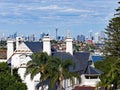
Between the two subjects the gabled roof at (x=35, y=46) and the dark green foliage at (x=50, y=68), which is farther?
the gabled roof at (x=35, y=46)

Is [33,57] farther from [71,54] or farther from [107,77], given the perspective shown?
[71,54]

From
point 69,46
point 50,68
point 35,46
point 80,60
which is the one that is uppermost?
point 35,46

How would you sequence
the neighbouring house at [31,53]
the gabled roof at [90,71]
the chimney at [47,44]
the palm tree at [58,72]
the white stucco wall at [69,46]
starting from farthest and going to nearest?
the gabled roof at [90,71], the white stucco wall at [69,46], the chimney at [47,44], the neighbouring house at [31,53], the palm tree at [58,72]

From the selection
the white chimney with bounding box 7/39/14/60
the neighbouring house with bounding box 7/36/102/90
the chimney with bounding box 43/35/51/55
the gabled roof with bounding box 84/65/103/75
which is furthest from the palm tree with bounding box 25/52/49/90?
the gabled roof with bounding box 84/65/103/75

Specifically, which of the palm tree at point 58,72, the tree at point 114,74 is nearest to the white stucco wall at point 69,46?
the palm tree at point 58,72

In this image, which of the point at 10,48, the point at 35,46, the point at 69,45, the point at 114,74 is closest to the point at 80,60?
the point at 69,45

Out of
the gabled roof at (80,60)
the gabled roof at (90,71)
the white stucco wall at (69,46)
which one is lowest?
the gabled roof at (90,71)

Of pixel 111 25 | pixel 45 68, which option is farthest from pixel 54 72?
pixel 111 25

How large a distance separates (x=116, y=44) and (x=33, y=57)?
17814 millimetres

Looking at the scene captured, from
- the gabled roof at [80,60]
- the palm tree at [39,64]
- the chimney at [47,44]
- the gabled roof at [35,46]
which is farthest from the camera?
the gabled roof at [80,60]

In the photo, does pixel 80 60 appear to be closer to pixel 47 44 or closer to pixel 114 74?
pixel 47 44

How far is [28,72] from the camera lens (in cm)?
4456

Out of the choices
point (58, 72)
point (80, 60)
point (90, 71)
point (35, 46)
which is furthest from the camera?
point (90, 71)

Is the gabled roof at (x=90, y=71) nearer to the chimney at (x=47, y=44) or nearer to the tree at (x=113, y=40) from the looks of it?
the tree at (x=113, y=40)
